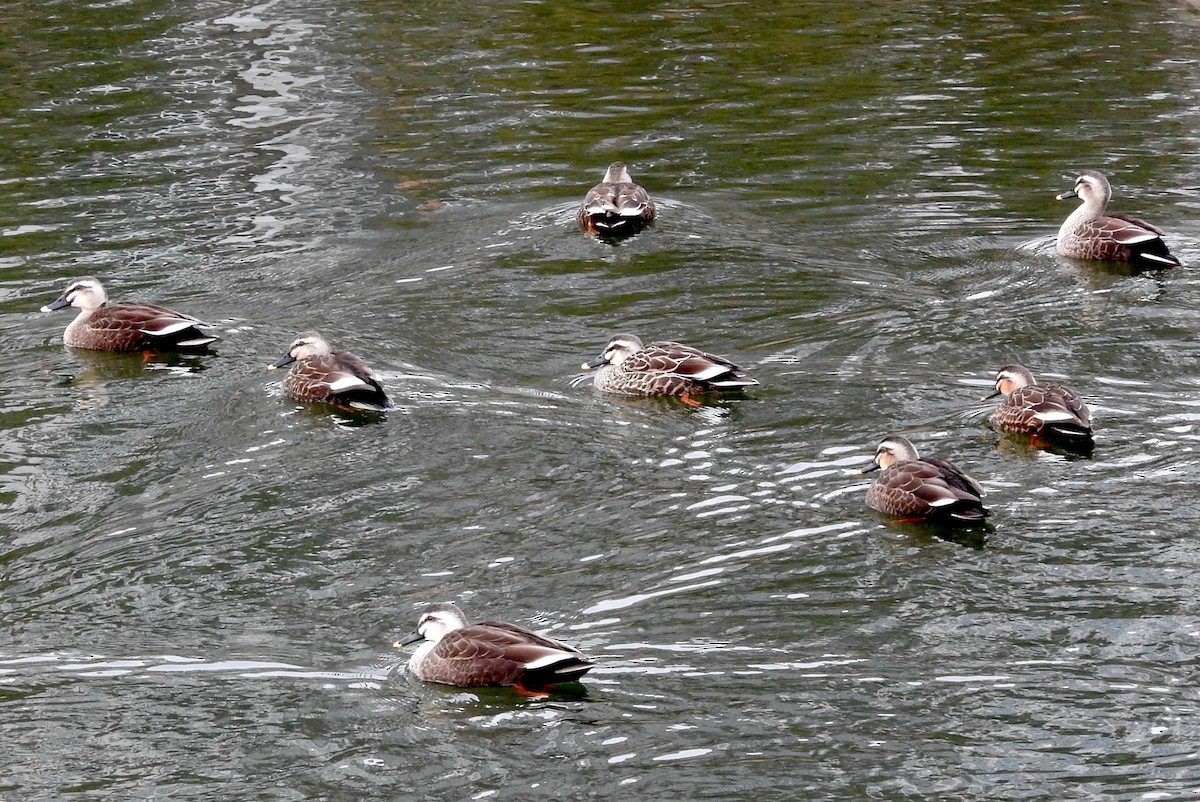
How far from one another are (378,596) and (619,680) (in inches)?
75.6

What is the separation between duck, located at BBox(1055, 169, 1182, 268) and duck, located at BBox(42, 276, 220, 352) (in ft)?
26.2

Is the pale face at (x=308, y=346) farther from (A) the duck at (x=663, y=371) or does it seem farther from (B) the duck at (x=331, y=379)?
(A) the duck at (x=663, y=371)

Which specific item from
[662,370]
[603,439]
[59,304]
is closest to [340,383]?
[603,439]

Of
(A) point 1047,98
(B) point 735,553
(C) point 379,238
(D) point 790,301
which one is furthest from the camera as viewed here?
(A) point 1047,98

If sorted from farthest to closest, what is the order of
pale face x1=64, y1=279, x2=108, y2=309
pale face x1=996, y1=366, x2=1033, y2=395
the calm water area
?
pale face x1=64, y1=279, x2=108, y2=309
pale face x1=996, y1=366, x2=1033, y2=395
the calm water area

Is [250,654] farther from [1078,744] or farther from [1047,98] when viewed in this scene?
[1047,98]

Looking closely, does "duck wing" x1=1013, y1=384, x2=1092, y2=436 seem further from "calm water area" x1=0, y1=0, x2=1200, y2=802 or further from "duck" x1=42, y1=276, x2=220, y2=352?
"duck" x1=42, y1=276, x2=220, y2=352

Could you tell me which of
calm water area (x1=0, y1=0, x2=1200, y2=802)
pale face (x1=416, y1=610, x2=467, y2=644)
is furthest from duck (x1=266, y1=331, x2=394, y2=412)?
pale face (x1=416, y1=610, x2=467, y2=644)

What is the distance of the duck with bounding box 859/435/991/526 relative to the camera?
11.2m

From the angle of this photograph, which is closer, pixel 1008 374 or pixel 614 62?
pixel 1008 374

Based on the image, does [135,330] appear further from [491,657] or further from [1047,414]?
[1047,414]

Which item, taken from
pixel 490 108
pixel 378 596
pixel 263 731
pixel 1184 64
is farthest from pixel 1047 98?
pixel 263 731

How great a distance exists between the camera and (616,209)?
17406 millimetres

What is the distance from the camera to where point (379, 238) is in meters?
18.2
